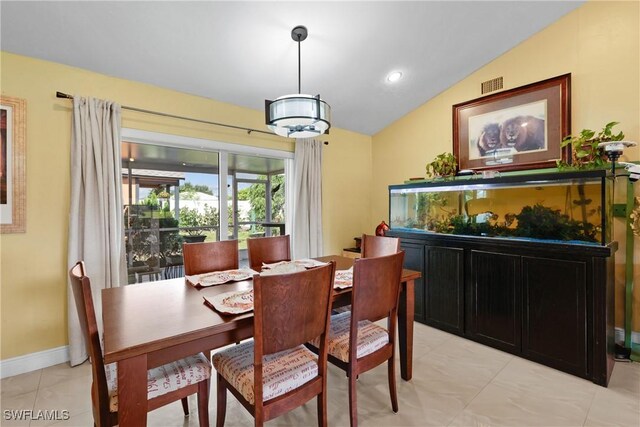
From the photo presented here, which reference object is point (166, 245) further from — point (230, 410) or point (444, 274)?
point (444, 274)

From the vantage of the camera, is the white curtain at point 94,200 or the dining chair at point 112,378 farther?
the white curtain at point 94,200

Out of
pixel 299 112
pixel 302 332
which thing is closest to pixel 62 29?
pixel 299 112

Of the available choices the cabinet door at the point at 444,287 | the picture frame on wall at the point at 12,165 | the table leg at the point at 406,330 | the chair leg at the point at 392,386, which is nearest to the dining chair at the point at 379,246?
the table leg at the point at 406,330

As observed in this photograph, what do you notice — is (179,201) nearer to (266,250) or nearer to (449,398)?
(266,250)

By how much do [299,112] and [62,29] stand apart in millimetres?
1895

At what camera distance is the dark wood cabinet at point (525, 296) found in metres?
2.16

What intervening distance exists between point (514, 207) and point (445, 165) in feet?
3.02

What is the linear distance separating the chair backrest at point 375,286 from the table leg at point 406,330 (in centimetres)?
40

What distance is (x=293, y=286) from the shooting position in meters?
1.33

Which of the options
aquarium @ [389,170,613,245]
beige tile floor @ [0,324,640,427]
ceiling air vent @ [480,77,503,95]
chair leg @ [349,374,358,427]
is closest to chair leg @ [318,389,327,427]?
chair leg @ [349,374,358,427]

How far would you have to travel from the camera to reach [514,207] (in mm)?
2723

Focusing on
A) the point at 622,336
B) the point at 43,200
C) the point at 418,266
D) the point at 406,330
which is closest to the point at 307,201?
the point at 418,266

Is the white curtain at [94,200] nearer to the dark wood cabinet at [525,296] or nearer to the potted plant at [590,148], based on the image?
the dark wood cabinet at [525,296]

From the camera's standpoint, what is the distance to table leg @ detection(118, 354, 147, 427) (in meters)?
1.13
